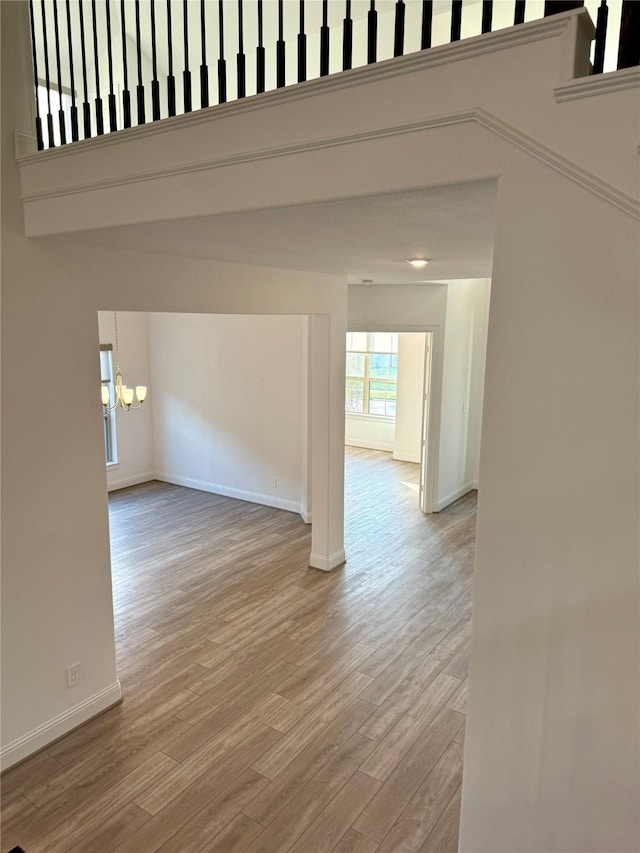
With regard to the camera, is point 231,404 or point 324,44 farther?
point 231,404

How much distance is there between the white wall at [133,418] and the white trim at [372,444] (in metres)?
3.88

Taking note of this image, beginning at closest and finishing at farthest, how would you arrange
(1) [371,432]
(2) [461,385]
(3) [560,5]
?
(3) [560,5], (2) [461,385], (1) [371,432]

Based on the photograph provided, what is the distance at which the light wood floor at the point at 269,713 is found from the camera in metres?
2.81

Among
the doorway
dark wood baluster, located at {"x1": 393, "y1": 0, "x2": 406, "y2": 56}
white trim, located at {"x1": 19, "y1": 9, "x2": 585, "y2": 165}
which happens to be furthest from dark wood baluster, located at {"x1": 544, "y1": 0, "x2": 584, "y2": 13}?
the doorway

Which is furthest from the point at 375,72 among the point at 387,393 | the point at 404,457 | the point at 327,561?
the point at 387,393

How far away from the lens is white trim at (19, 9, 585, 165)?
1487 millimetres

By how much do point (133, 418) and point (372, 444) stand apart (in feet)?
14.4

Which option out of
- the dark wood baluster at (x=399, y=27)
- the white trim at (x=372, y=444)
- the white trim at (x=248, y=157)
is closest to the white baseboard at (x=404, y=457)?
the white trim at (x=372, y=444)

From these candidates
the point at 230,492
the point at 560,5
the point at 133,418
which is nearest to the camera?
the point at 560,5

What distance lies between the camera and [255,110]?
1.99 m

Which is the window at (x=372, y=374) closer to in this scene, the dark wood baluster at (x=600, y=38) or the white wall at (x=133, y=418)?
the white wall at (x=133, y=418)

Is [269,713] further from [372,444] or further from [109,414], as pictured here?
[372,444]

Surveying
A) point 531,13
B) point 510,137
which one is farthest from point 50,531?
point 531,13

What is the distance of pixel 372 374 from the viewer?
1078 centimetres
